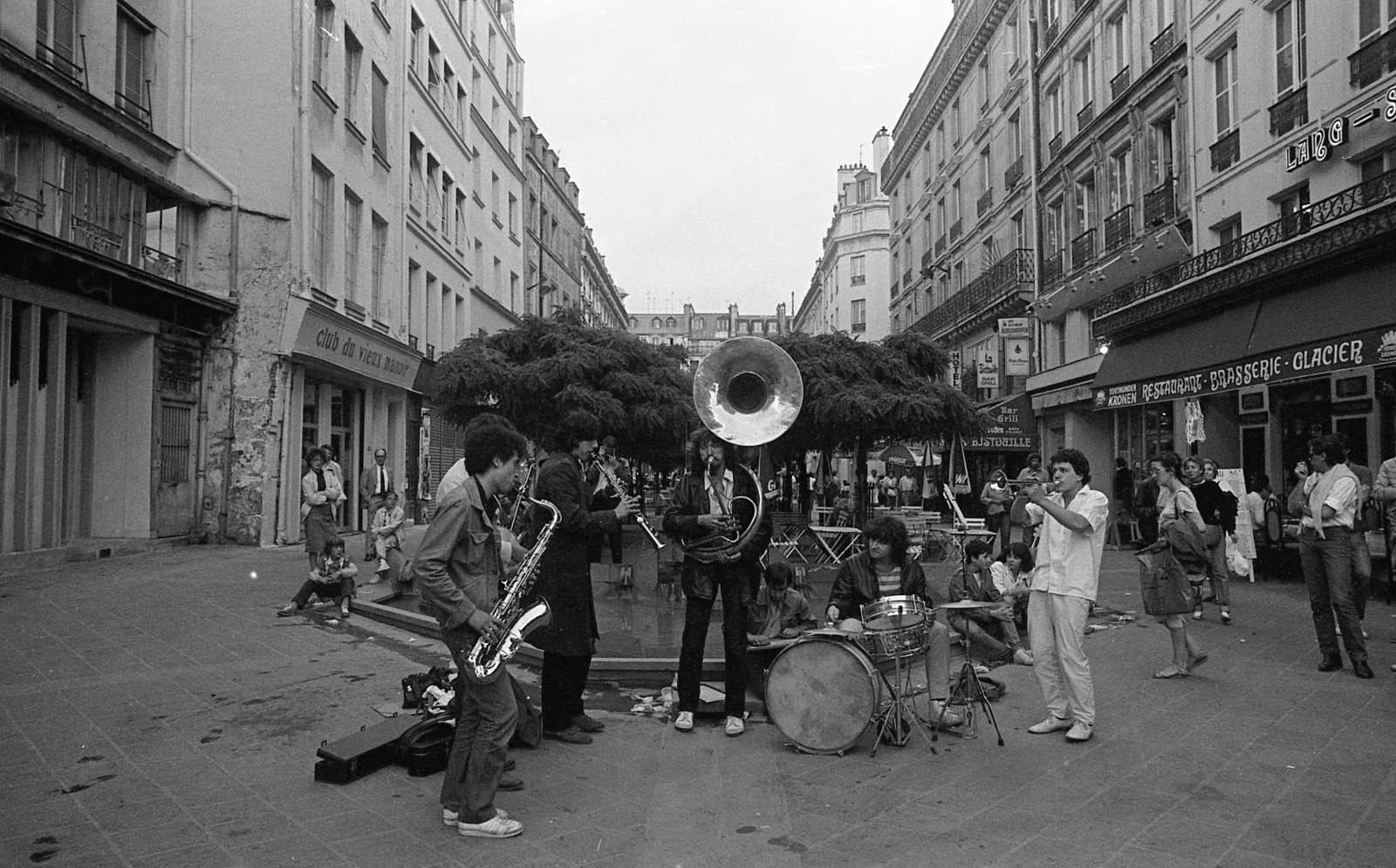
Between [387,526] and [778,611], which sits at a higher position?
[387,526]

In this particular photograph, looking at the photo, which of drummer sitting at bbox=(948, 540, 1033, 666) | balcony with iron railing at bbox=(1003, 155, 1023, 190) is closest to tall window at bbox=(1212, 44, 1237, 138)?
balcony with iron railing at bbox=(1003, 155, 1023, 190)

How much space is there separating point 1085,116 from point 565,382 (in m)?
15.5

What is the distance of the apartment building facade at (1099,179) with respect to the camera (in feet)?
61.1

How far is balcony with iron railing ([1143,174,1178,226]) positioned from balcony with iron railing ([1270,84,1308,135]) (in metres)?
3.31

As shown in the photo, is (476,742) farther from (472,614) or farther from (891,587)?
(891,587)

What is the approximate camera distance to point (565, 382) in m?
15.1

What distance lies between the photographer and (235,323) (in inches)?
617

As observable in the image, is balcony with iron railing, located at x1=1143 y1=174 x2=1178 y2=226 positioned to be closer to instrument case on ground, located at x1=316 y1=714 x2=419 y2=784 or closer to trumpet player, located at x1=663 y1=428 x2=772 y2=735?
trumpet player, located at x1=663 y1=428 x2=772 y2=735

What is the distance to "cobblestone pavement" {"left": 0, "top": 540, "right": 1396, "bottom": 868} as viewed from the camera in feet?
12.5

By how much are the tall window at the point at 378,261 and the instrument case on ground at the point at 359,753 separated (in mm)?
16730

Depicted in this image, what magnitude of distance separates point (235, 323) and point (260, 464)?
244 centimetres

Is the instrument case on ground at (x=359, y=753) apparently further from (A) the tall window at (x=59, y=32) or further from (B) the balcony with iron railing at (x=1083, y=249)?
(B) the balcony with iron railing at (x=1083, y=249)

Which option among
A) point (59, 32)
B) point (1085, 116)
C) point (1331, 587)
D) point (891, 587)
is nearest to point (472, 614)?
point (891, 587)

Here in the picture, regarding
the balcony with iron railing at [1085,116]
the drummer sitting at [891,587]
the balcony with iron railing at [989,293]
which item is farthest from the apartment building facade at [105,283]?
the balcony with iron railing at [989,293]
